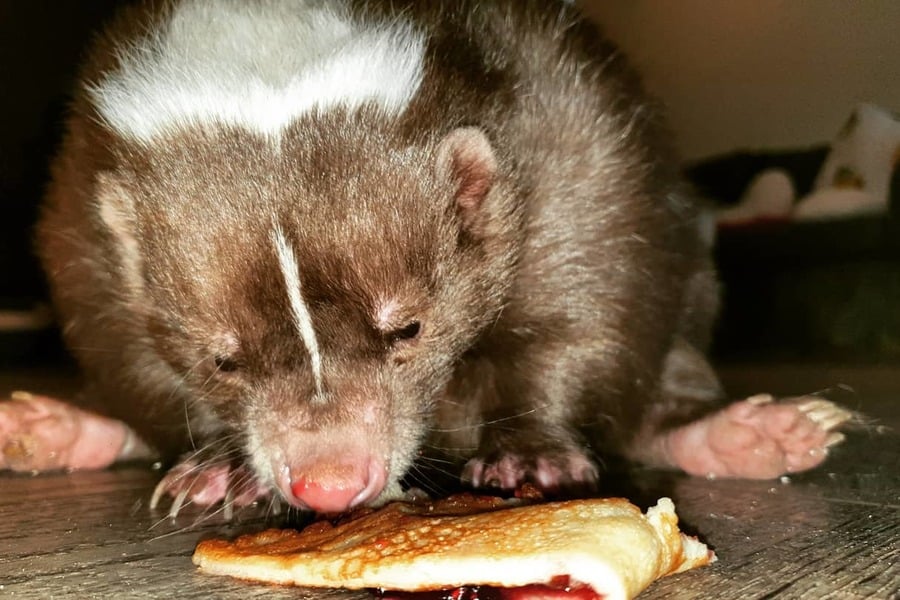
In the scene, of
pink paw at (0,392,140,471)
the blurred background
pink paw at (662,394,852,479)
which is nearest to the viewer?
pink paw at (662,394,852,479)

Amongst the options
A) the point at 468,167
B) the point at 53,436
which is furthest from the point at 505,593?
the point at 53,436

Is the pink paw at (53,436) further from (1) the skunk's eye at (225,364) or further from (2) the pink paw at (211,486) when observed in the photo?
(1) the skunk's eye at (225,364)

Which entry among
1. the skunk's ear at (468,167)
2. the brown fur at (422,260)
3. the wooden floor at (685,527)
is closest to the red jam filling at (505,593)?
the wooden floor at (685,527)

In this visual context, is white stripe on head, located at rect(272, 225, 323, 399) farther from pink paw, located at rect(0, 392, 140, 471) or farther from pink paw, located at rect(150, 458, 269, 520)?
pink paw, located at rect(0, 392, 140, 471)

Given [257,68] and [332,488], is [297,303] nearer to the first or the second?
[332,488]

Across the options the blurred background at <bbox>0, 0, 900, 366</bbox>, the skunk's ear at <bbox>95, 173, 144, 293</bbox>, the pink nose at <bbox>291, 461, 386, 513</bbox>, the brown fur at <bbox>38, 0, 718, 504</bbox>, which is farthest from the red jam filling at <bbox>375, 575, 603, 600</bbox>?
the blurred background at <bbox>0, 0, 900, 366</bbox>
